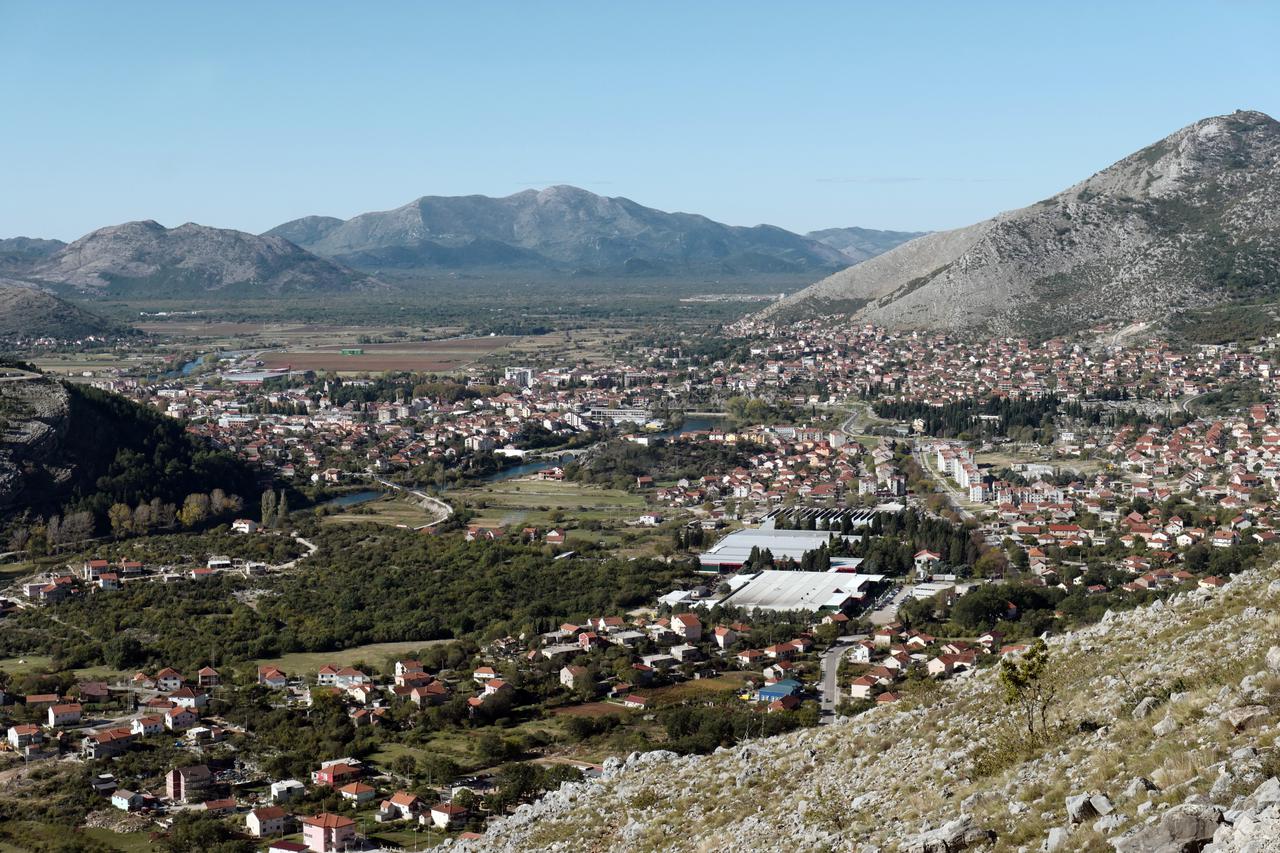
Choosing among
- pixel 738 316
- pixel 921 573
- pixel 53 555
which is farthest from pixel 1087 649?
pixel 738 316

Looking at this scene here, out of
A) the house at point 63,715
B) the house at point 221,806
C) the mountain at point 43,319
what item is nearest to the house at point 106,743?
the house at point 63,715

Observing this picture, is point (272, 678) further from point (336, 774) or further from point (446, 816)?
point (446, 816)

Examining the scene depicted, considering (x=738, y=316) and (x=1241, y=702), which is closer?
(x=1241, y=702)

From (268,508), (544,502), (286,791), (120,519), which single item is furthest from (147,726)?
(544,502)

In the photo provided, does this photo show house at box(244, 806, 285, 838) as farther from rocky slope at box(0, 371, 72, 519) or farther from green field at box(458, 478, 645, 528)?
rocky slope at box(0, 371, 72, 519)

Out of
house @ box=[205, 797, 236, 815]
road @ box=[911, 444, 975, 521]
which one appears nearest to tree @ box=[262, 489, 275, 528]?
road @ box=[911, 444, 975, 521]

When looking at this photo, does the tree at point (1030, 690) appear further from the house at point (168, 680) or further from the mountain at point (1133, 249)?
the mountain at point (1133, 249)

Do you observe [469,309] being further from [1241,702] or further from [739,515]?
[1241,702]
